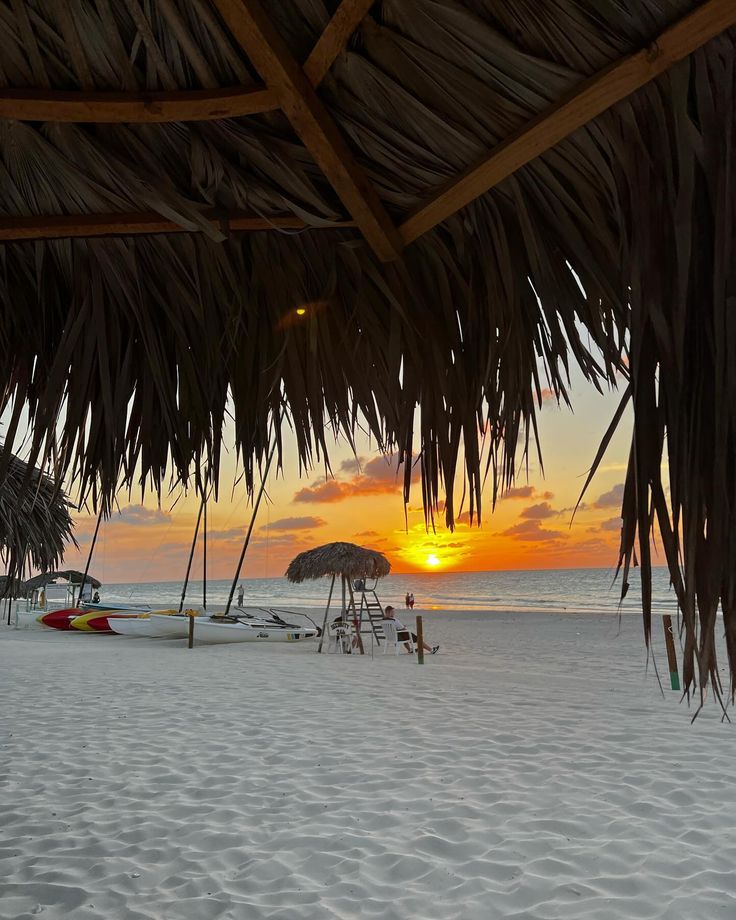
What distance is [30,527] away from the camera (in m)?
5.83

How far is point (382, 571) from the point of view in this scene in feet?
40.5

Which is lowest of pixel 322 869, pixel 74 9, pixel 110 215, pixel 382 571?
pixel 322 869

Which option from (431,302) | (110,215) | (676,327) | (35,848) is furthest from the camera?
(35,848)

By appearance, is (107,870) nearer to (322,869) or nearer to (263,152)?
(322,869)

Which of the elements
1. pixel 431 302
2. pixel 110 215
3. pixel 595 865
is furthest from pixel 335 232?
pixel 595 865

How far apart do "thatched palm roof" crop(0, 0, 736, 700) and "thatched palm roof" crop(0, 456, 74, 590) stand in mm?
2102

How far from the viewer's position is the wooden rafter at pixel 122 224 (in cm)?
141

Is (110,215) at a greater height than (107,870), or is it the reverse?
(110,215)

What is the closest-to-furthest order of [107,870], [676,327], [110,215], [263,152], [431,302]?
[676,327]
[263,152]
[110,215]
[431,302]
[107,870]

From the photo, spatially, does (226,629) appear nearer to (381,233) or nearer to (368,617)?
(368,617)

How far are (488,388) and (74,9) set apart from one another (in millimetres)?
1048

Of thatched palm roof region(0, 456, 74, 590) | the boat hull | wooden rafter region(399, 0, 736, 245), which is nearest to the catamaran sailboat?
the boat hull

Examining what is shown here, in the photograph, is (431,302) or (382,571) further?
(382,571)

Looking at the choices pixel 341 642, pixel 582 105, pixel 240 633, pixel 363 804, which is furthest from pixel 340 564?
pixel 582 105
